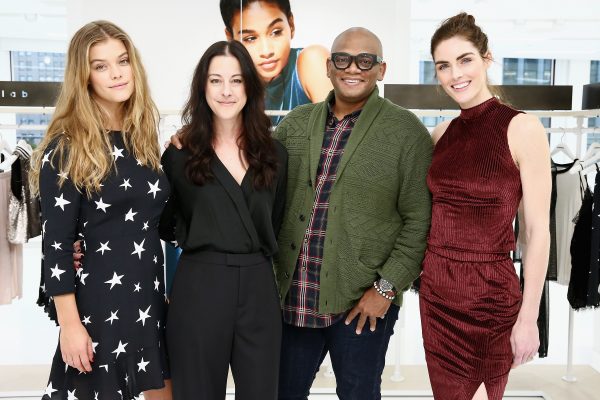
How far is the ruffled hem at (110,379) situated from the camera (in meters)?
1.79

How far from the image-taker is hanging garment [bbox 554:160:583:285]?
3.26 m

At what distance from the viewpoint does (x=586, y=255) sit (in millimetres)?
3160

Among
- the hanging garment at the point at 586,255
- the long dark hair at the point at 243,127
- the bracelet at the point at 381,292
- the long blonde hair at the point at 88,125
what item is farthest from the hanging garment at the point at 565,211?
the long blonde hair at the point at 88,125

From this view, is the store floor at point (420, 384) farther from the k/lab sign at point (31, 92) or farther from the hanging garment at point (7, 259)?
the k/lab sign at point (31, 92)

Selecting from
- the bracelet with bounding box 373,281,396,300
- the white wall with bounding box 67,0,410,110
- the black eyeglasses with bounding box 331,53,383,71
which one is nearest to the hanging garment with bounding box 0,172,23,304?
the white wall with bounding box 67,0,410,110

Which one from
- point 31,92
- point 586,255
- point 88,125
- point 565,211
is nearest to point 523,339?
point 88,125

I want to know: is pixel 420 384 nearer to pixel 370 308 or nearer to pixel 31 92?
pixel 370 308

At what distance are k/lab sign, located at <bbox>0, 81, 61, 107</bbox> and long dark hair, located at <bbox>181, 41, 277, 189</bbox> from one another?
5.72 ft

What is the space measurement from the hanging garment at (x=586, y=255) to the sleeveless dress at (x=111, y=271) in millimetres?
2420

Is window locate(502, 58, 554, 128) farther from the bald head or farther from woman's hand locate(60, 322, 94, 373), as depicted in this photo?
woman's hand locate(60, 322, 94, 373)

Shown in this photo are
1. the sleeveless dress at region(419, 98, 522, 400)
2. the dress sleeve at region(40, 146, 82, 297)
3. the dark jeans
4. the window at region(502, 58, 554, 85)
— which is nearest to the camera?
the dress sleeve at region(40, 146, 82, 297)

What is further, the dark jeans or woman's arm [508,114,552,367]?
the dark jeans

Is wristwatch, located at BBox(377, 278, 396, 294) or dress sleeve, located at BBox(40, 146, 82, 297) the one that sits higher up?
dress sleeve, located at BBox(40, 146, 82, 297)

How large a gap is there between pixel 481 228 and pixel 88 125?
1300 mm
